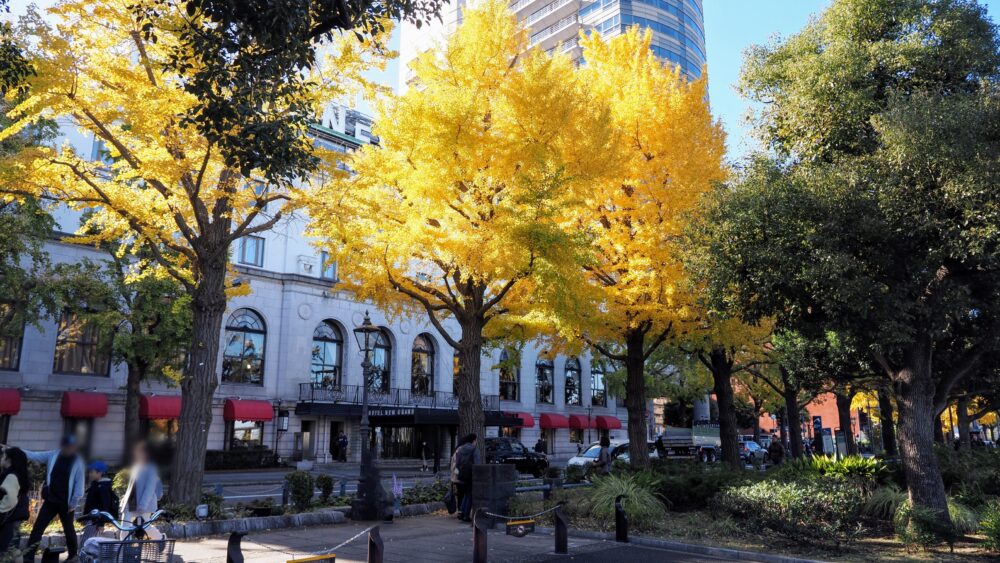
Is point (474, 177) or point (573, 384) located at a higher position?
point (474, 177)

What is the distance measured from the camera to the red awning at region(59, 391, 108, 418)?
2747 cm

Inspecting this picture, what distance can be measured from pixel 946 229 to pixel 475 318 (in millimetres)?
9595

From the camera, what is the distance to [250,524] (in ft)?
39.8

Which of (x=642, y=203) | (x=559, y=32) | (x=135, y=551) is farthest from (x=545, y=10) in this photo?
(x=135, y=551)

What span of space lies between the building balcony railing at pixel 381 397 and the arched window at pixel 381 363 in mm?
444

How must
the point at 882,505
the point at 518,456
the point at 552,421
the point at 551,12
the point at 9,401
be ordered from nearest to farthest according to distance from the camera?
the point at 882,505
the point at 9,401
the point at 518,456
the point at 552,421
the point at 551,12

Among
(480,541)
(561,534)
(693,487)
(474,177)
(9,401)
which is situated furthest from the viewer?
(9,401)

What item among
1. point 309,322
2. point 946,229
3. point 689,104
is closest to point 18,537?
point 946,229

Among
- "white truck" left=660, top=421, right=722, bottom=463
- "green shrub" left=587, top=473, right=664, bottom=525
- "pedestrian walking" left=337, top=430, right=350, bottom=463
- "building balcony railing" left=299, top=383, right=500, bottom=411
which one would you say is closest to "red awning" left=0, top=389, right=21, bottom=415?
"building balcony railing" left=299, top=383, right=500, bottom=411

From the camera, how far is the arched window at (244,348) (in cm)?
3362

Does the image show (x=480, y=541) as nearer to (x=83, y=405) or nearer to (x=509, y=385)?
(x=83, y=405)

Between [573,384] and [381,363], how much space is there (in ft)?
57.8

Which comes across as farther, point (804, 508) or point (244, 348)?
point (244, 348)

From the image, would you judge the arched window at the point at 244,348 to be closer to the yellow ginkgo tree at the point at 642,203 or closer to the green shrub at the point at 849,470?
the yellow ginkgo tree at the point at 642,203
